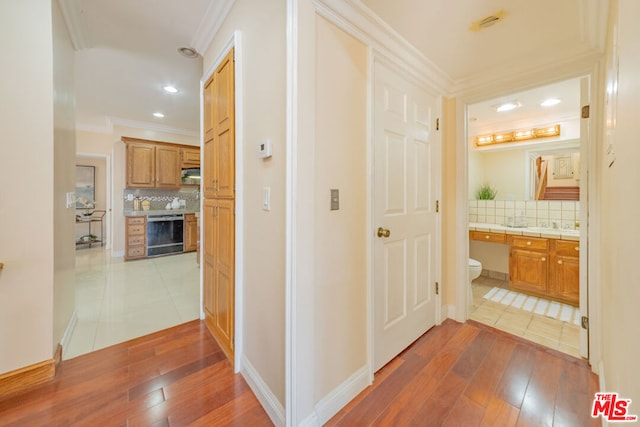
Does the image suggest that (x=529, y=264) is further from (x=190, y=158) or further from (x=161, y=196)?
(x=161, y=196)

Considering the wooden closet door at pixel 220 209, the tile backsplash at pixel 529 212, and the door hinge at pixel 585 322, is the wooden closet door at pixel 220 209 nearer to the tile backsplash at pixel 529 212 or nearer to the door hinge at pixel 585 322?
the door hinge at pixel 585 322

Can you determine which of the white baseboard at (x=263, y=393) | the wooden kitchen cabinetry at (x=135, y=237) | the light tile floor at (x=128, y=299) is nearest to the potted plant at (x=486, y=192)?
the white baseboard at (x=263, y=393)

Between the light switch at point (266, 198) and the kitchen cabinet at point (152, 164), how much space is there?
4590mm

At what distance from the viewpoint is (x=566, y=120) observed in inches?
116

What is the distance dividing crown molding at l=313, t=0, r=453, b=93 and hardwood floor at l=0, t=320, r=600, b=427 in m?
2.10

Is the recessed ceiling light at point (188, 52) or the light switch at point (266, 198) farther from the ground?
the recessed ceiling light at point (188, 52)

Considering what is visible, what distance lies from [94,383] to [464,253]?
115 inches

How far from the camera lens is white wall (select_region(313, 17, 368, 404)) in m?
1.24

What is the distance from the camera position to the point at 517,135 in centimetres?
328

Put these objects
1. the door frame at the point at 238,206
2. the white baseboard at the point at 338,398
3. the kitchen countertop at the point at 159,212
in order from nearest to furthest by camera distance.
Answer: the white baseboard at the point at 338,398 < the door frame at the point at 238,206 < the kitchen countertop at the point at 159,212

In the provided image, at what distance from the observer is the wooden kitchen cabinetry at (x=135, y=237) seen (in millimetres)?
4527

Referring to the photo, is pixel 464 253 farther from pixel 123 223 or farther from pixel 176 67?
pixel 123 223

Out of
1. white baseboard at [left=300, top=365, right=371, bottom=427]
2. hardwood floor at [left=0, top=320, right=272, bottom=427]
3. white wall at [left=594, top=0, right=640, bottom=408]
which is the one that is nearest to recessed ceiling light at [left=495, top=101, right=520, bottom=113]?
white wall at [left=594, top=0, right=640, bottom=408]

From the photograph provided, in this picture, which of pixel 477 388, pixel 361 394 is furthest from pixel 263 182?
pixel 477 388
